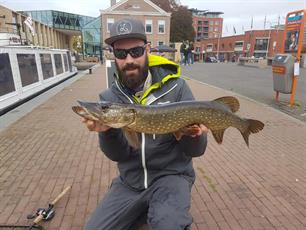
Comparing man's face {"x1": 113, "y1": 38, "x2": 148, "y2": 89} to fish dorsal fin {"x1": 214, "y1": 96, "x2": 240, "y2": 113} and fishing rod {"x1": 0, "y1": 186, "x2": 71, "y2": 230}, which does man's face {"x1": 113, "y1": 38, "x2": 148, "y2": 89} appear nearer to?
fish dorsal fin {"x1": 214, "y1": 96, "x2": 240, "y2": 113}

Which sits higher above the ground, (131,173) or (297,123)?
(131,173)

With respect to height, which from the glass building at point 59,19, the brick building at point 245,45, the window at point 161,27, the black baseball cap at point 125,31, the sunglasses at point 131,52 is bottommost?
the brick building at point 245,45

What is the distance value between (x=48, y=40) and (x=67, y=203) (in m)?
50.0

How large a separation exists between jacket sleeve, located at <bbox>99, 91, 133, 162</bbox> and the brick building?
207 ft

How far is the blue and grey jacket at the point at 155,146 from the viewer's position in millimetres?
2455

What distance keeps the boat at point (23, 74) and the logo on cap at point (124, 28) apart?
20.6 feet

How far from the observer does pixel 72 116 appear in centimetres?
768

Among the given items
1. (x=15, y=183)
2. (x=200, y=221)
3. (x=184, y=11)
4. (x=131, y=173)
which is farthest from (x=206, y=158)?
(x=184, y=11)

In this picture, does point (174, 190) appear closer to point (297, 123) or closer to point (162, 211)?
point (162, 211)

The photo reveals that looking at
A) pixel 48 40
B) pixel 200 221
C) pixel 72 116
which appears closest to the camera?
pixel 200 221

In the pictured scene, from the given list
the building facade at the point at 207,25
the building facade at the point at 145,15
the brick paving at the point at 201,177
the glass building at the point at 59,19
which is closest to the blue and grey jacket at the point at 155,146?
the brick paving at the point at 201,177

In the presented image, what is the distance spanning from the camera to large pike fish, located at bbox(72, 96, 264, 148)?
6.77ft

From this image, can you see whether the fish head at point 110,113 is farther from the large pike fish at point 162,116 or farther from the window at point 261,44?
the window at point 261,44

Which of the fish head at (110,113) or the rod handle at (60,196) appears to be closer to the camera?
the fish head at (110,113)
